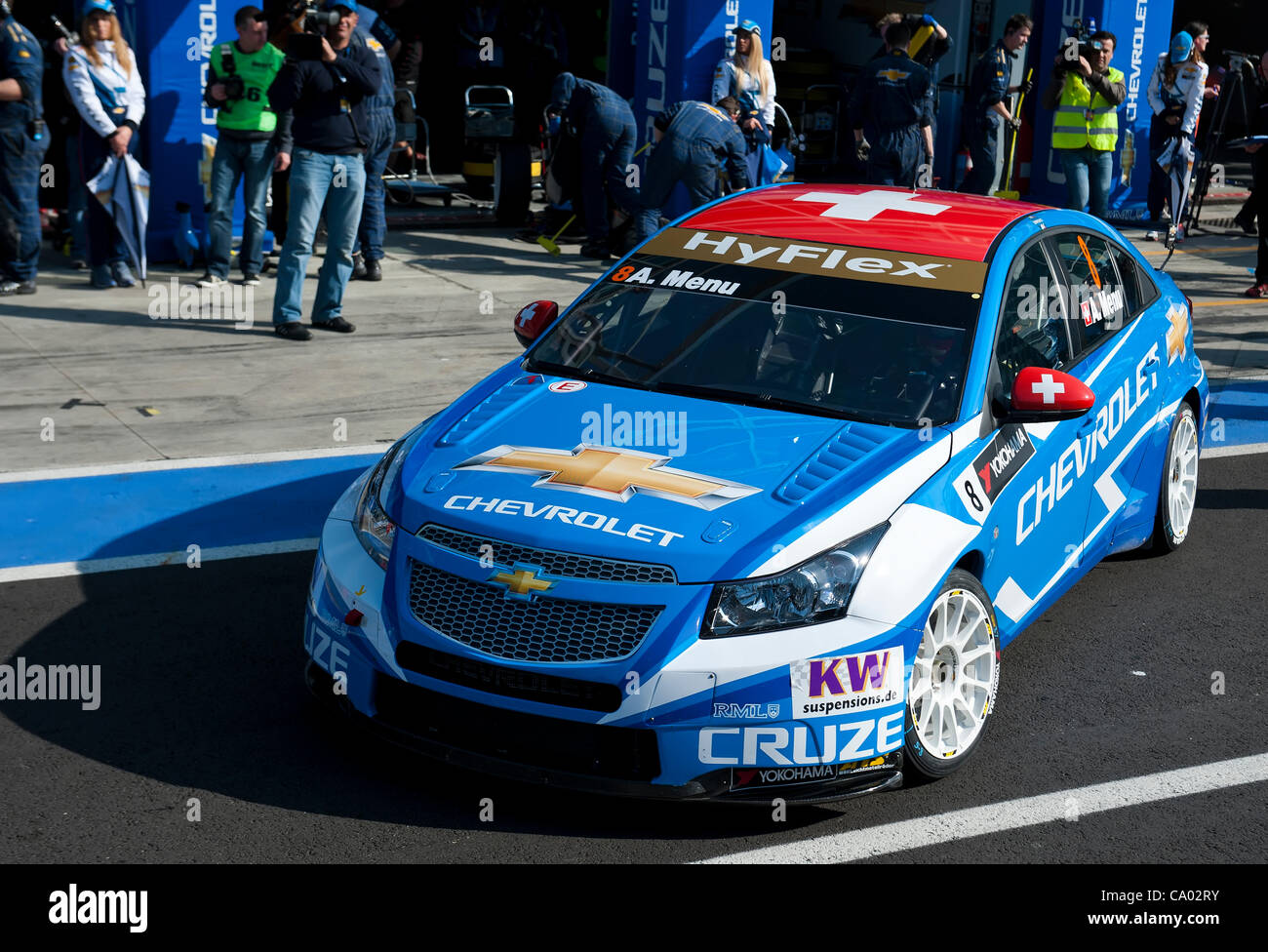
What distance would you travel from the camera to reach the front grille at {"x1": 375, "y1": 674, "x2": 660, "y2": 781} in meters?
4.21

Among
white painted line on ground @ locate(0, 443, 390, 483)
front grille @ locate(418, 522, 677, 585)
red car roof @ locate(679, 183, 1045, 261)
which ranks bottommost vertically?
white painted line on ground @ locate(0, 443, 390, 483)

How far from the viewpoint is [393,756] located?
477 cm

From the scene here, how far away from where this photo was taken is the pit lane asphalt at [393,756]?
430 centimetres

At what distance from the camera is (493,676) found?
14.0 feet

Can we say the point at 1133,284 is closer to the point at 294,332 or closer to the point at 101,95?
the point at 294,332

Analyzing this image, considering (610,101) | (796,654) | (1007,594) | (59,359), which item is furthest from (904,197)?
(610,101)

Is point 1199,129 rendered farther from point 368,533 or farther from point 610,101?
point 368,533

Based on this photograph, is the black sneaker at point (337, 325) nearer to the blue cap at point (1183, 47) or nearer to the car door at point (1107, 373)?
the car door at point (1107, 373)

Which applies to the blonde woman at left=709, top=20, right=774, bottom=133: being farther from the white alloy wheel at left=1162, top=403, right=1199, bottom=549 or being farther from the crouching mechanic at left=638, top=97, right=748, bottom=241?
the white alloy wheel at left=1162, top=403, right=1199, bottom=549

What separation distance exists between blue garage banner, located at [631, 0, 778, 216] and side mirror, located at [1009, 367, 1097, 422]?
31.8 feet

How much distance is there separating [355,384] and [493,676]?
5370 millimetres

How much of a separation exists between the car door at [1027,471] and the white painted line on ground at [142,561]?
3.13 meters

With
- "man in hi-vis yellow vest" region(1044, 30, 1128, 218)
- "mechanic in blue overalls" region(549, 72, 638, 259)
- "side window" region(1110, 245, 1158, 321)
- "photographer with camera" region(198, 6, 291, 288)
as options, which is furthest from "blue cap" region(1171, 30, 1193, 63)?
"side window" region(1110, 245, 1158, 321)

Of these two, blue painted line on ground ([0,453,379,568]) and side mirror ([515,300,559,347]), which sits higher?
side mirror ([515,300,559,347])
